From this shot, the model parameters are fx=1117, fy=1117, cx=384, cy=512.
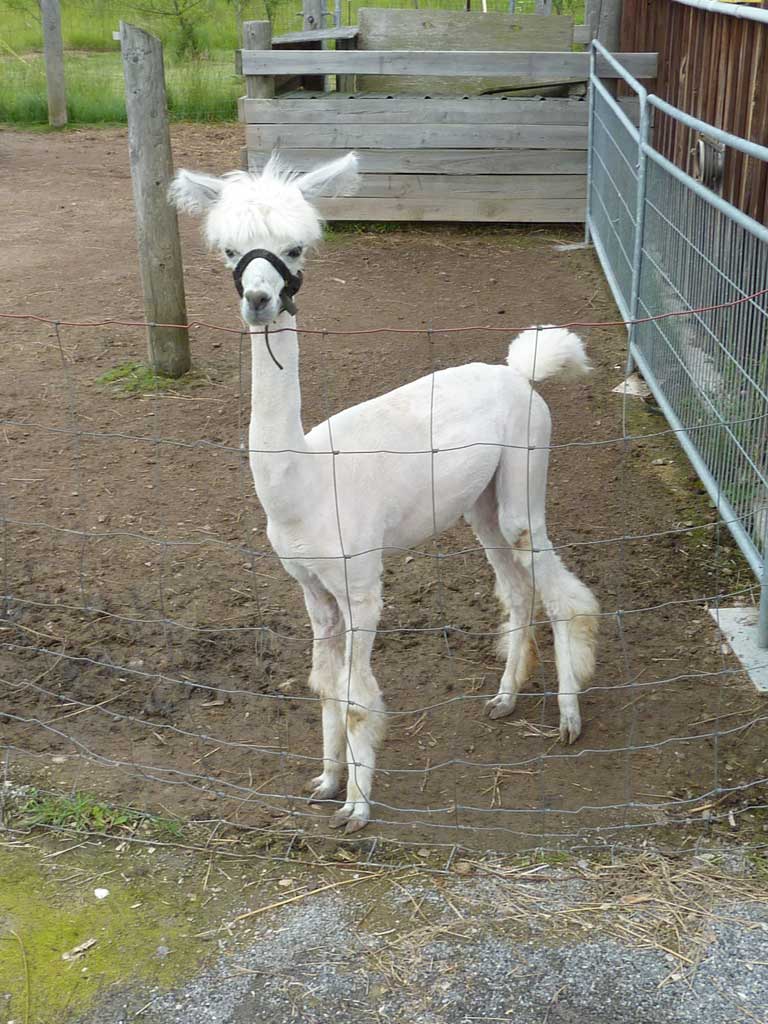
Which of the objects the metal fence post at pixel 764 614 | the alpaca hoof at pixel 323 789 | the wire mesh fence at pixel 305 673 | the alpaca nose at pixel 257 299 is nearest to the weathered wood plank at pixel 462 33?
the wire mesh fence at pixel 305 673

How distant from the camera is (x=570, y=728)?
4066 mm

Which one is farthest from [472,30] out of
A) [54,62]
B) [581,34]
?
[54,62]

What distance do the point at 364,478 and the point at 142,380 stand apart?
3.76 m

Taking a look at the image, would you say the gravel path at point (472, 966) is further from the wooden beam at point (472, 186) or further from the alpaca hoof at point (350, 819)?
Result: the wooden beam at point (472, 186)

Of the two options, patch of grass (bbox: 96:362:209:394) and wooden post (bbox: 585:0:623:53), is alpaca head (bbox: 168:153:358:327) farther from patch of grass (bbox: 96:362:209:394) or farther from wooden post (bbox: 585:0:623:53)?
wooden post (bbox: 585:0:623:53)

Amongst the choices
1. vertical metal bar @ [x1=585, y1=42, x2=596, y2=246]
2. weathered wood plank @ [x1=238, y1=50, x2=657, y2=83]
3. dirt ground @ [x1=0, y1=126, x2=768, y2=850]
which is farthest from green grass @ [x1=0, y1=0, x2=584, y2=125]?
dirt ground @ [x1=0, y1=126, x2=768, y2=850]

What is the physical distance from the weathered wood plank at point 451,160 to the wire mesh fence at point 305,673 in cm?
460

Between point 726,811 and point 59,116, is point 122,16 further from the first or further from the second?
point 726,811

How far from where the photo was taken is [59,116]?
1523 cm

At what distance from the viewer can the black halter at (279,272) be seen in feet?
10.4

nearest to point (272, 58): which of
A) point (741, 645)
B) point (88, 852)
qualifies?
point (741, 645)

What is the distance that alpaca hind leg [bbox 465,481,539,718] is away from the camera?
4219 millimetres

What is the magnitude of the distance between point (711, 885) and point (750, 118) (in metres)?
4.47

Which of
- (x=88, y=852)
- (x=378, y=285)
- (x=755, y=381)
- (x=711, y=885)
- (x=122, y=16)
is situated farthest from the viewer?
(x=122, y=16)
